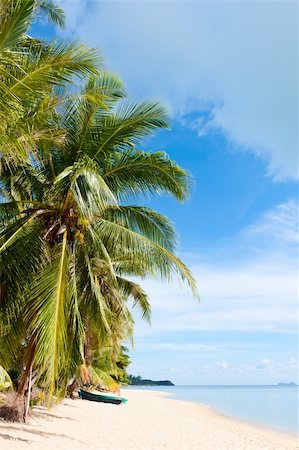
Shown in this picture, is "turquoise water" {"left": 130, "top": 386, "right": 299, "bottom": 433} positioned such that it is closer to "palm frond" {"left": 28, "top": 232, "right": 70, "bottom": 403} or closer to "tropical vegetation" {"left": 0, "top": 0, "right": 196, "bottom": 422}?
"tropical vegetation" {"left": 0, "top": 0, "right": 196, "bottom": 422}

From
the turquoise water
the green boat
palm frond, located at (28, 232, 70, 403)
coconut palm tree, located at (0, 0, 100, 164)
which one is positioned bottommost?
the turquoise water

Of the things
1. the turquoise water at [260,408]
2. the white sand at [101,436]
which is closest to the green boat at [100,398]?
the white sand at [101,436]

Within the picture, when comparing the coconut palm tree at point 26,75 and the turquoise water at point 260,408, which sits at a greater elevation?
the coconut palm tree at point 26,75

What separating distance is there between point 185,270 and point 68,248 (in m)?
2.45

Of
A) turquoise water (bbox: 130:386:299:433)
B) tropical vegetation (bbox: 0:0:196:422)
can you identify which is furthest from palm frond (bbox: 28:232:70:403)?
turquoise water (bbox: 130:386:299:433)

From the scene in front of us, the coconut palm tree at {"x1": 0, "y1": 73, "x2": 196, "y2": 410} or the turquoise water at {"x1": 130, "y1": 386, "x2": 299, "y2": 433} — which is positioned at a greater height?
the coconut palm tree at {"x1": 0, "y1": 73, "x2": 196, "y2": 410}

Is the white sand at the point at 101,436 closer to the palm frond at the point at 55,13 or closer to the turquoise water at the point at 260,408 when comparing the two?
the palm frond at the point at 55,13

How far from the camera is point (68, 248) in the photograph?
9.23 metres

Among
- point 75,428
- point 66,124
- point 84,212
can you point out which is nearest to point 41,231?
point 84,212

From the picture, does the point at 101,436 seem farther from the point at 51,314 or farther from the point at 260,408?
the point at 260,408

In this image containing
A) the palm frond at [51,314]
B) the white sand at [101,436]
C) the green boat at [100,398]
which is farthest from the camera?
the green boat at [100,398]

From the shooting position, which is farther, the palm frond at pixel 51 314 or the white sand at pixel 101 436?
the white sand at pixel 101 436

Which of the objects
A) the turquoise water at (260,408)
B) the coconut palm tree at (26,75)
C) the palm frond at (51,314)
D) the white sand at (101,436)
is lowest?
the turquoise water at (260,408)

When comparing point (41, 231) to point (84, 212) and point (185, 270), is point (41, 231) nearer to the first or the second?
point (84, 212)
